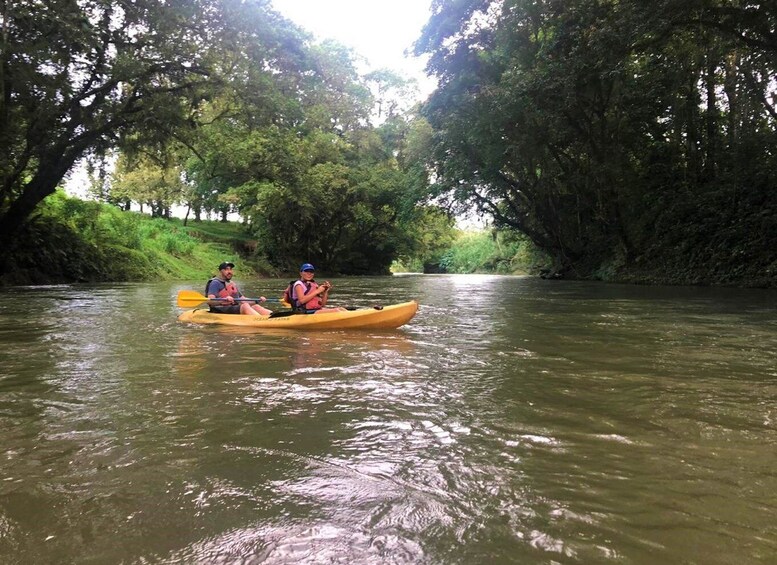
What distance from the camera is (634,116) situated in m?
18.9

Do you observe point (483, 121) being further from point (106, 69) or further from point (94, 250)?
point (94, 250)

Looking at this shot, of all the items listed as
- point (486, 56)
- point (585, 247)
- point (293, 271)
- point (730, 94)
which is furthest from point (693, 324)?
point (293, 271)

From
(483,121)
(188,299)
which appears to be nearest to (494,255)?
(483,121)

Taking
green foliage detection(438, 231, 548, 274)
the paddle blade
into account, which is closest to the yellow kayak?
the paddle blade

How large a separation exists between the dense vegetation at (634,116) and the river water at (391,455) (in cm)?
892

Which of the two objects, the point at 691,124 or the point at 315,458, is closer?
the point at 315,458

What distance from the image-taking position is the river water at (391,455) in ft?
6.48

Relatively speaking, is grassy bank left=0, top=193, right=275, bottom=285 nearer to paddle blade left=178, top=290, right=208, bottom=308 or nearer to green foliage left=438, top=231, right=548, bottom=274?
paddle blade left=178, top=290, right=208, bottom=308

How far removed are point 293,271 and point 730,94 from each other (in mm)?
23674

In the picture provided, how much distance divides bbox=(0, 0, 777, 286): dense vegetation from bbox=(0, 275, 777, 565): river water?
28.5ft

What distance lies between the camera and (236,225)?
126 feet

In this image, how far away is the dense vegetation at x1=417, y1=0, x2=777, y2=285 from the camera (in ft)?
39.4

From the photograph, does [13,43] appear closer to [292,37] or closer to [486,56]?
[292,37]

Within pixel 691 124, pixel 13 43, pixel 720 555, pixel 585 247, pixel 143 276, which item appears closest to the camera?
pixel 720 555
